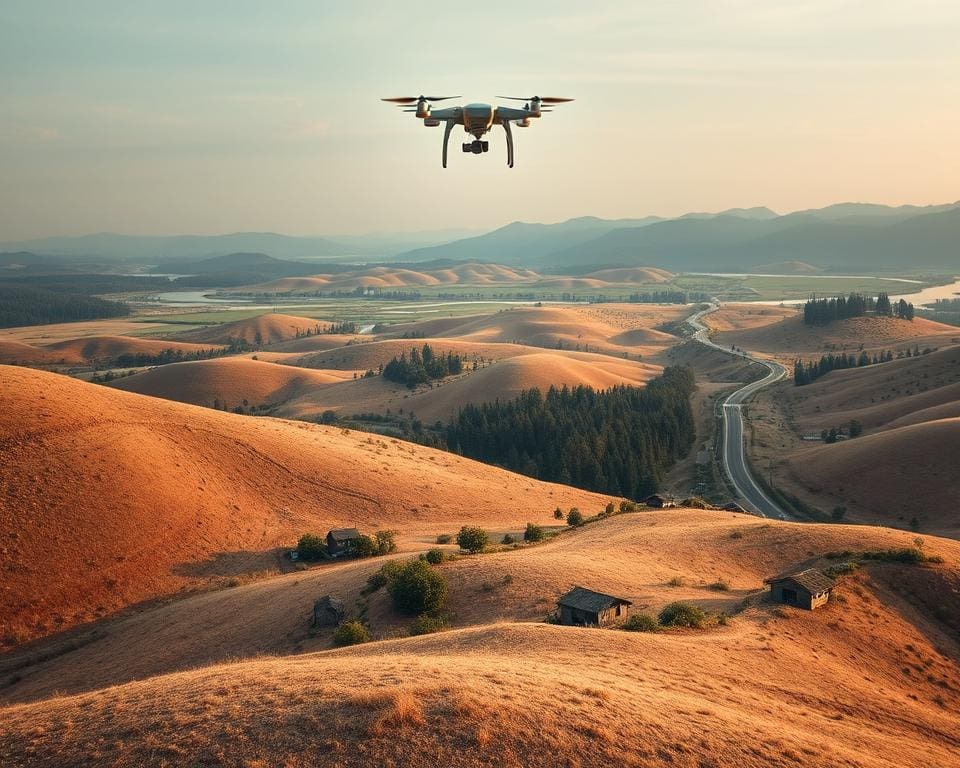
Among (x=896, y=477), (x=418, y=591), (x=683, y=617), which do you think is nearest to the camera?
(x=683, y=617)

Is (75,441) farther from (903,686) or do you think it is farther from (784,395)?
(784,395)

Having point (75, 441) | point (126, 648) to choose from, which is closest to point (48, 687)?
point (126, 648)

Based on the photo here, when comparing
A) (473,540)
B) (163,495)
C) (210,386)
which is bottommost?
(210,386)

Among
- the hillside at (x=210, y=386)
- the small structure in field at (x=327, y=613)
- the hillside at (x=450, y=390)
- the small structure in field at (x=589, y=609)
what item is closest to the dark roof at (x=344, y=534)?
the small structure in field at (x=327, y=613)

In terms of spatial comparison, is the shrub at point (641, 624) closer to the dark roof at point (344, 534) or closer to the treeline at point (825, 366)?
the dark roof at point (344, 534)

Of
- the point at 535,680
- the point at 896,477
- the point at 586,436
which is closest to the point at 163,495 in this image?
the point at 535,680

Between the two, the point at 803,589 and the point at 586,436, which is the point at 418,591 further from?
the point at 586,436

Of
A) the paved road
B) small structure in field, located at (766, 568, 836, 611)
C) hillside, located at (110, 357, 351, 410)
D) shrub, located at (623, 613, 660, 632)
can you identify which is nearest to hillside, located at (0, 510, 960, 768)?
small structure in field, located at (766, 568, 836, 611)
